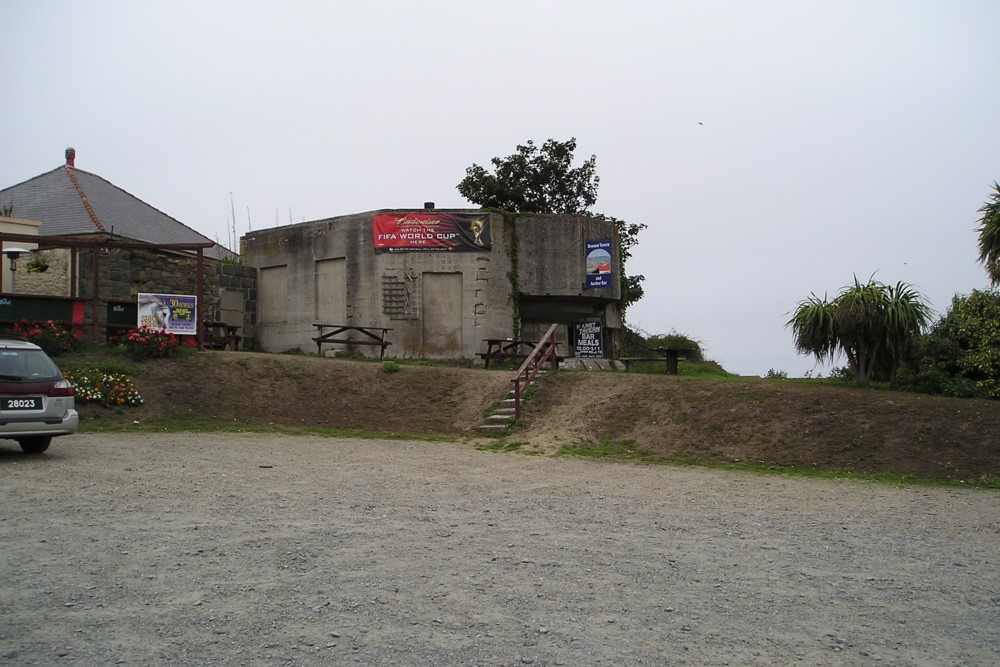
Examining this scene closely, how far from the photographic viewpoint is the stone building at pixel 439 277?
76.0 ft

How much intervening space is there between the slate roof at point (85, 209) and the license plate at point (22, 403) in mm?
16523

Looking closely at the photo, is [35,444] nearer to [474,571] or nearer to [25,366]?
[25,366]

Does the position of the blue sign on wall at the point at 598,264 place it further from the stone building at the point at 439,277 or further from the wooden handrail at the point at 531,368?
the wooden handrail at the point at 531,368

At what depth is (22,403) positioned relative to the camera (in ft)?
33.4

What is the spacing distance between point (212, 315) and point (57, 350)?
824 centimetres

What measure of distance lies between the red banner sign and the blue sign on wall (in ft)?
10.5

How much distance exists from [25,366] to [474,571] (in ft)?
25.5

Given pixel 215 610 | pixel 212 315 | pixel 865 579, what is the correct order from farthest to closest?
pixel 212 315, pixel 865 579, pixel 215 610

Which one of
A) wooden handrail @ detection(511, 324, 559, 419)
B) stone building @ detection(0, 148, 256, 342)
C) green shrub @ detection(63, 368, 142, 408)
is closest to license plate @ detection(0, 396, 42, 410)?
green shrub @ detection(63, 368, 142, 408)

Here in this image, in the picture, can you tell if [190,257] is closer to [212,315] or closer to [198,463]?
[212,315]

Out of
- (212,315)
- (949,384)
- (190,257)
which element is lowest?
(949,384)

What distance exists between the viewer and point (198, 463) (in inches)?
415

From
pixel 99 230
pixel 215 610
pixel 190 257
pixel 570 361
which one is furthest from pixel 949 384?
pixel 99 230

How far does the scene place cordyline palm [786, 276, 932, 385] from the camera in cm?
1560
